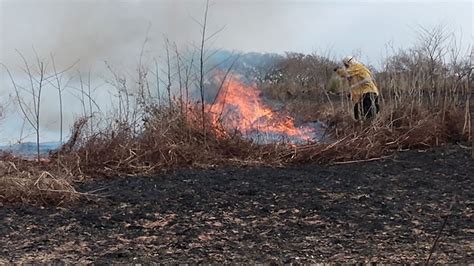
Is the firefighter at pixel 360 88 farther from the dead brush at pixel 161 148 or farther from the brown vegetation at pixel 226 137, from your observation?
the dead brush at pixel 161 148

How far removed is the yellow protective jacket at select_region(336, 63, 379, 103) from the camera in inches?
380

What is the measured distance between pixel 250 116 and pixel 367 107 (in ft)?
6.47

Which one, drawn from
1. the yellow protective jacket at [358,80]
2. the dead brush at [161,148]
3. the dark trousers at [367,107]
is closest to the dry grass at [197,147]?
the dead brush at [161,148]

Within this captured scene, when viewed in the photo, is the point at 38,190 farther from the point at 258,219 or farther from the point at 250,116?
the point at 250,116

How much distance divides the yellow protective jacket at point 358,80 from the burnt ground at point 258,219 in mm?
2969

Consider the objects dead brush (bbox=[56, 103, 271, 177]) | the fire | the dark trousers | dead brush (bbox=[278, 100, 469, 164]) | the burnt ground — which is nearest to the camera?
the burnt ground

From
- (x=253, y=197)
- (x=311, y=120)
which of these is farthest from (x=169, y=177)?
(x=311, y=120)

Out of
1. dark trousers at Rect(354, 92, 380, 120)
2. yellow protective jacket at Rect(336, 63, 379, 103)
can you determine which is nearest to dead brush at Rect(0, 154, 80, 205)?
dark trousers at Rect(354, 92, 380, 120)

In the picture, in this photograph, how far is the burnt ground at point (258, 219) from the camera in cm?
380

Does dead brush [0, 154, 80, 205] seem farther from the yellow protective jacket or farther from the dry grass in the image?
the yellow protective jacket

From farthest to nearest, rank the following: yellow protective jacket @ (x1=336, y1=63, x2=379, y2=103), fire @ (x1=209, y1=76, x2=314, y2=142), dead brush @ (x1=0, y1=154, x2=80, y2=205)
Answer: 1. yellow protective jacket @ (x1=336, y1=63, x2=379, y2=103)
2. fire @ (x1=209, y1=76, x2=314, y2=142)
3. dead brush @ (x1=0, y1=154, x2=80, y2=205)

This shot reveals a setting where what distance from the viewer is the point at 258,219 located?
4715mm

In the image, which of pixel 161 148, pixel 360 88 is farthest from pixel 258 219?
pixel 360 88

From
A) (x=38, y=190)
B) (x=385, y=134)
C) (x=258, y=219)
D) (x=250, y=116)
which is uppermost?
(x=250, y=116)
